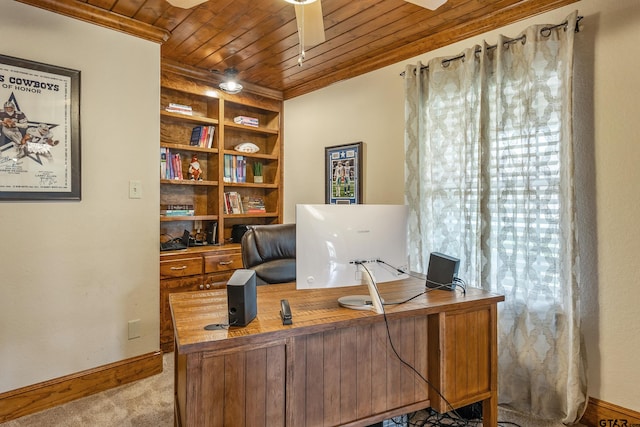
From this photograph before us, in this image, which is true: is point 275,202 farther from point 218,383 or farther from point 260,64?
point 218,383

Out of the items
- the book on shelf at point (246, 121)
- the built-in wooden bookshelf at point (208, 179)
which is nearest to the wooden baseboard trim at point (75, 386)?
the built-in wooden bookshelf at point (208, 179)

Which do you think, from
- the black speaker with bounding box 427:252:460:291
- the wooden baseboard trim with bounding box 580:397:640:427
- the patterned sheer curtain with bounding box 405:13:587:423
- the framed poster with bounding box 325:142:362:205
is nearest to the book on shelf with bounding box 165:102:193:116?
the framed poster with bounding box 325:142:362:205

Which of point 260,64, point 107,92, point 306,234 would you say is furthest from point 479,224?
point 107,92

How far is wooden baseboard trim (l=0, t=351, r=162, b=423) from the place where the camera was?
2066mm

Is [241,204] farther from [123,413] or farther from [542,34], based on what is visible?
[542,34]

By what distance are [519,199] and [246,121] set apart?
2.76 meters

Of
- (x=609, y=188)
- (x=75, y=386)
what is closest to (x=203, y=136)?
(x=75, y=386)

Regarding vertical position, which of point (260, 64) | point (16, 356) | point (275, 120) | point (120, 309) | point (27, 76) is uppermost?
point (260, 64)

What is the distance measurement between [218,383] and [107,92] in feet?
6.77

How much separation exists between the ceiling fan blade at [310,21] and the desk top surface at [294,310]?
137 centimetres

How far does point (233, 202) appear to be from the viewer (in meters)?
3.83

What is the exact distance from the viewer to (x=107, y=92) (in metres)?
2.41

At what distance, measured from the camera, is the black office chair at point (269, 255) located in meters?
2.36

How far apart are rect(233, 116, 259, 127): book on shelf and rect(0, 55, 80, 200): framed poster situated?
1711mm
